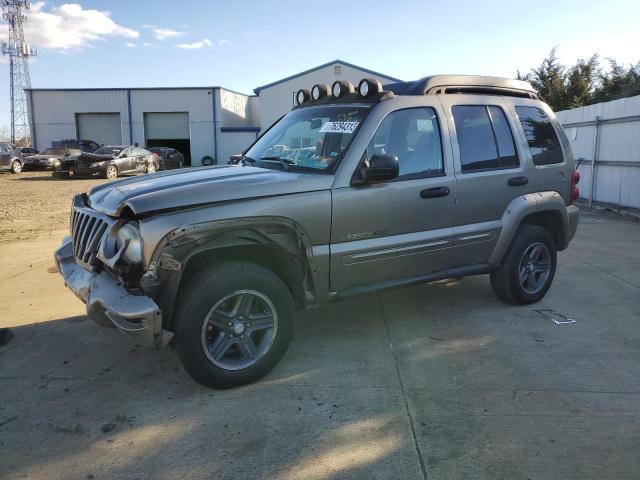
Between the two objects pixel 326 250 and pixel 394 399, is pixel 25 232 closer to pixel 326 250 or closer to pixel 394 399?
pixel 326 250

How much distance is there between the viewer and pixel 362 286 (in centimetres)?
408

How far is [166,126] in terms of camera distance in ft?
A: 125

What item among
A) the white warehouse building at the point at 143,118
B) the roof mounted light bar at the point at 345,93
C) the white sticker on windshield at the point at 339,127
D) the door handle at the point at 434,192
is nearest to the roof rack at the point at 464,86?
the roof mounted light bar at the point at 345,93

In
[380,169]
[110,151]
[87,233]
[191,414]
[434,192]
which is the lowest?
[191,414]

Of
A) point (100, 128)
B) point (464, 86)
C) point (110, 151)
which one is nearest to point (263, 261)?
point (464, 86)

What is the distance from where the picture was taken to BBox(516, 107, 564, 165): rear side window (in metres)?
5.07

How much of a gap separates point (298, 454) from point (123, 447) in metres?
0.98

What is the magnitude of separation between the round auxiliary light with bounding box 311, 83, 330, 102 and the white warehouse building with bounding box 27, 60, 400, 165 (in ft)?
105

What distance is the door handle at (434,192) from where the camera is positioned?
4195mm

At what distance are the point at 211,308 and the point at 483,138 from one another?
114 inches

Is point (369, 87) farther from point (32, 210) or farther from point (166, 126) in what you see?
point (166, 126)

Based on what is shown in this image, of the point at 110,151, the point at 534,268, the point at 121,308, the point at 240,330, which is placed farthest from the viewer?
the point at 110,151

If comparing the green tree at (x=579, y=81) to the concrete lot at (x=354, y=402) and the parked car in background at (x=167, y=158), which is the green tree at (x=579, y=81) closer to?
the parked car in background at (x=167, y=158)

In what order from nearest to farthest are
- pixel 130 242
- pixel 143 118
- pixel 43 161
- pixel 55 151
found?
pixel 130 242
pixel 43 161
pixel 55 151
pixel 143 118
